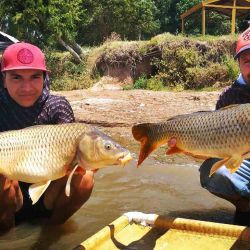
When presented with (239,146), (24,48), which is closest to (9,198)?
(24,48)

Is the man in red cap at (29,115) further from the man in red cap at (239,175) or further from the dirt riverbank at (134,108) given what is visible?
the dirt riverbank at (134,108)

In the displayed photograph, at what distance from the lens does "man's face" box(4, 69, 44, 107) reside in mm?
3369

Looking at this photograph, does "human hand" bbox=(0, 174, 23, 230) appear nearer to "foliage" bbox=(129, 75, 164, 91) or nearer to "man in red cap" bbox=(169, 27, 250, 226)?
"man in red cap" bbox=(169, 27, 250, 226)

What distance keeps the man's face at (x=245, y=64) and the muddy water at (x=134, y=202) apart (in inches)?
47.1

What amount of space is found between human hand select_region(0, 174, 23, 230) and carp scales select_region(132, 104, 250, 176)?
3.24 ft

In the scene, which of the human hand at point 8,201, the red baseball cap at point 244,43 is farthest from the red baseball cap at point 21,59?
the red baseball cap at point 244,43

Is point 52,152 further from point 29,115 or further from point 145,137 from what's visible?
point 29,115

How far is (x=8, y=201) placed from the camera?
339 cm

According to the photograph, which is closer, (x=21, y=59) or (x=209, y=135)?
(x=209, y=135)

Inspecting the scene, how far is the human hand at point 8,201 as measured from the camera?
3.31 metres

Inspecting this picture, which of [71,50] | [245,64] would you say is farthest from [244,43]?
[71,50]

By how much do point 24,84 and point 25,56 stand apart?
20 cm

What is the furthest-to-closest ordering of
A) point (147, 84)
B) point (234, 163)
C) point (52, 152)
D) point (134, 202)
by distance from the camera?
point (147, 84), point (134, 202), point (52, 152), point (234, 163)

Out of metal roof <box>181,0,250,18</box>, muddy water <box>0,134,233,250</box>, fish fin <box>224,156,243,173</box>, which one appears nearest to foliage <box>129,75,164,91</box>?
metal roof <box>181,0,250,18</box>
